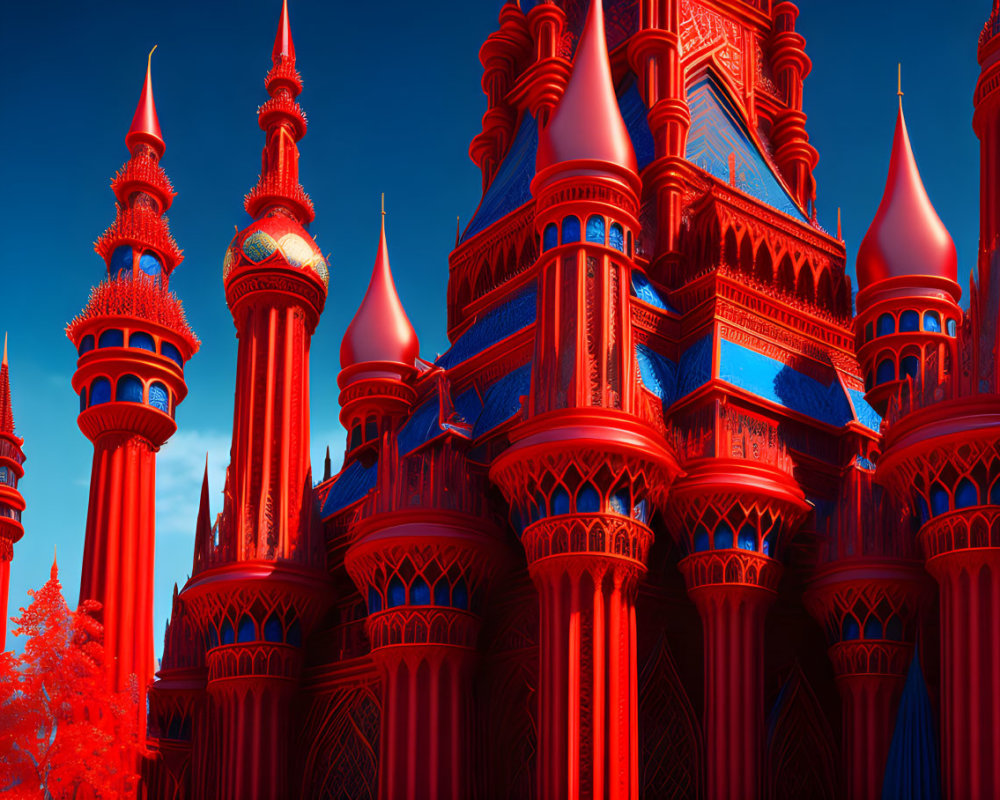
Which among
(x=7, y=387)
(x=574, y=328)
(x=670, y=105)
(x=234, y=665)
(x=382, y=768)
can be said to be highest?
(x=670, y=105)

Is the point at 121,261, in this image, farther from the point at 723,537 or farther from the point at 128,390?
the point at 723,537

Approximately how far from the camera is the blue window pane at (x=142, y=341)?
29406 mm

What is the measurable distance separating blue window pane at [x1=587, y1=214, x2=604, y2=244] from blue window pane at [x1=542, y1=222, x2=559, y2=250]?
1.68 ft

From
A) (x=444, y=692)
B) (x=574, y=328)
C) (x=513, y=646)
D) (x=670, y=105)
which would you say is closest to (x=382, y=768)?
(x=444, y=692)

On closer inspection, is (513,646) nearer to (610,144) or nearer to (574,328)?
(574,328)

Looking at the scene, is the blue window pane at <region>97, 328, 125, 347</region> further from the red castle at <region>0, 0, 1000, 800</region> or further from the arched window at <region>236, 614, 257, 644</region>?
the arched window at <region>236, 614, 257, 644</region>

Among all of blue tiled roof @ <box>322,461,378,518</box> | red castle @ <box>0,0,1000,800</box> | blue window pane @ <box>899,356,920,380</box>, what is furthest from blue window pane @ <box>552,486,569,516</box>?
blue window pane @ <box>899,356,920,380</box>

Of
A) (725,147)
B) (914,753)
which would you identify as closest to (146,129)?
(725,147)

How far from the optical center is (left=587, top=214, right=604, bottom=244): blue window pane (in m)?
21.1

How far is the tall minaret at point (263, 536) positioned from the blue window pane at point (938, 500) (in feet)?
36.2

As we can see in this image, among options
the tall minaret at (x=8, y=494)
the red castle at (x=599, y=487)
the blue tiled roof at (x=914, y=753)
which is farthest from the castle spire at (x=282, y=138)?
the blue tiled roof at (x=914, y=753)

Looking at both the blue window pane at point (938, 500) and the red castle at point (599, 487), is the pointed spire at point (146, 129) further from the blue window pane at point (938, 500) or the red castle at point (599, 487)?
the blue window pane at point (938, 500)

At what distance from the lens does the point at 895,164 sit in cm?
2695

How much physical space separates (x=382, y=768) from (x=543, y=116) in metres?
14.8
